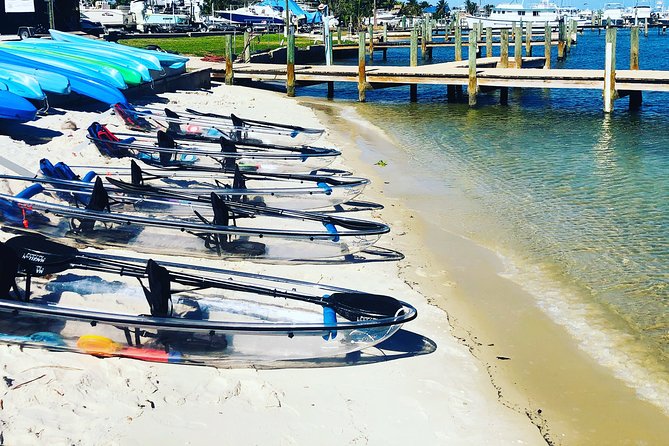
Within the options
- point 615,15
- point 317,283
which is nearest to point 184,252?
point 317,283

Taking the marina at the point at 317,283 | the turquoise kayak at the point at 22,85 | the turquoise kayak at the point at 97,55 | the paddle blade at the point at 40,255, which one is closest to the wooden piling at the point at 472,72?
the marina at the point at 317,283

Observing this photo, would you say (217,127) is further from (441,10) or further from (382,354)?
(441,10)

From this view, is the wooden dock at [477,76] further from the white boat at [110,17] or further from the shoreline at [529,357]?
the white boat at [110,17]

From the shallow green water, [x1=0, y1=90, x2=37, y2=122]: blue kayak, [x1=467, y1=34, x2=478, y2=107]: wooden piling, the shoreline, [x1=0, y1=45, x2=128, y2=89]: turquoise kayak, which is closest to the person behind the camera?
the shoreline

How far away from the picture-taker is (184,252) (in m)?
9.27

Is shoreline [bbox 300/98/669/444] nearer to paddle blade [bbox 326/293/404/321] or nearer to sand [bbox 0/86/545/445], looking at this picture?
sand [bbox 0/86/545/445]

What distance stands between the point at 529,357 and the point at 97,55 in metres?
19.2

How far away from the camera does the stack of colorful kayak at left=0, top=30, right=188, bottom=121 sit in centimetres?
1612

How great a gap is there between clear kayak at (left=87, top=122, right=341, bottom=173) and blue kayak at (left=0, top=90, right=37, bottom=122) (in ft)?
4.44

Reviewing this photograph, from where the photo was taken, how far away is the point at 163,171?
489 inches

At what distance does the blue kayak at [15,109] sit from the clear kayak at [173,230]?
4.86 metres

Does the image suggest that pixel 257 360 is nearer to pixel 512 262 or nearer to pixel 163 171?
pixel 512 262

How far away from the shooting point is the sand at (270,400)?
17.3 ft

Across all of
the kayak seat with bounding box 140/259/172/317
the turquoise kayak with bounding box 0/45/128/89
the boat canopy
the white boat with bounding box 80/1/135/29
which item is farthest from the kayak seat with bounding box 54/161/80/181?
the boat canopy
